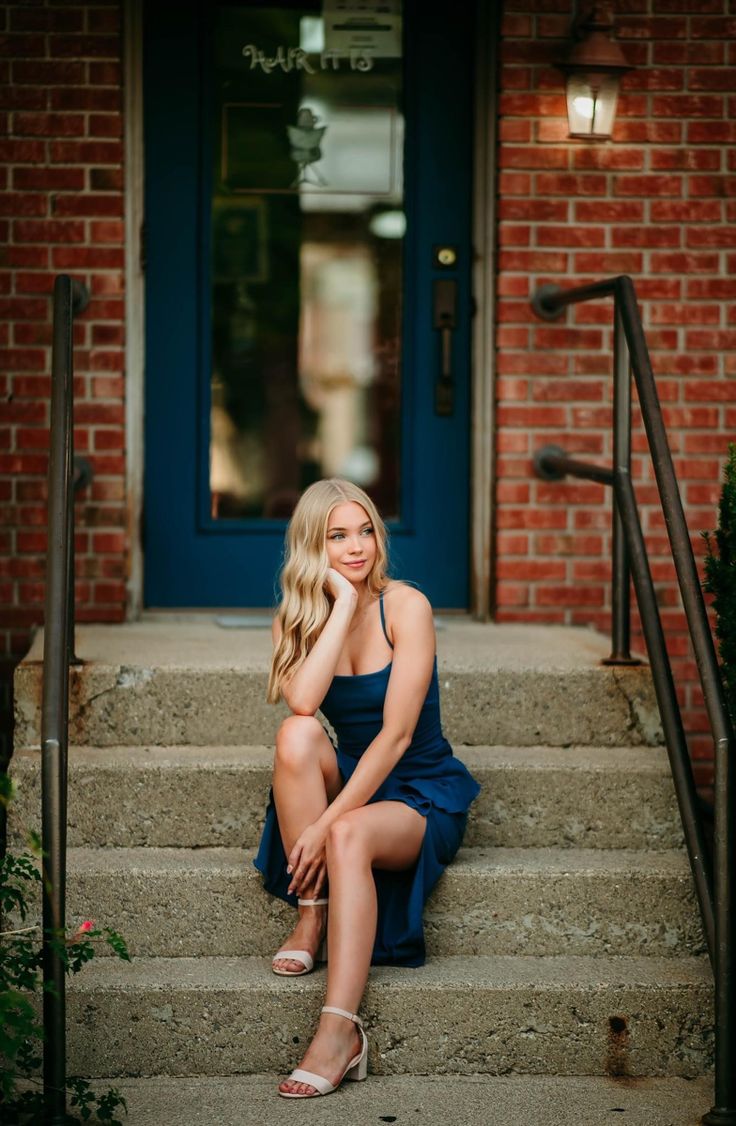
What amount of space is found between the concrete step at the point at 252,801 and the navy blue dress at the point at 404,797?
0.63ft

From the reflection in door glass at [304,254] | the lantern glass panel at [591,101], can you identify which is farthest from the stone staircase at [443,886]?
the lantern glass panel at [591,101]

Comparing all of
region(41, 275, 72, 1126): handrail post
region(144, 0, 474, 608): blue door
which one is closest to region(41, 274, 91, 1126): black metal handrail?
region(41, 275, 72, 1126): handrail post

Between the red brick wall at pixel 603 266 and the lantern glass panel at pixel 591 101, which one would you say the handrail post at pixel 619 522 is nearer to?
the red brick wall at pixel 603 266

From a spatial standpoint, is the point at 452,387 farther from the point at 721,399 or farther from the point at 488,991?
the point at 488,991

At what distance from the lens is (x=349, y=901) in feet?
10.2

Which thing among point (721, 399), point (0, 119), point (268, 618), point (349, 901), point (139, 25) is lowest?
point (349, 901)

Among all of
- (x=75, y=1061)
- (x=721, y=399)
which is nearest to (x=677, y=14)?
(x=721, y=399)

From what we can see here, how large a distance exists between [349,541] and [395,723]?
461mm

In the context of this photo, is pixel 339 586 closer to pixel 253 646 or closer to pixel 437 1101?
pixel 253 646

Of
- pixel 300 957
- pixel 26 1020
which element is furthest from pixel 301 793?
pixel 26 1020

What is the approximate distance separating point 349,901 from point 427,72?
3090 mm

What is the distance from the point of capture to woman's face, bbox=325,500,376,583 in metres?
3.44

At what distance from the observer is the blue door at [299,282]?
4914 mm

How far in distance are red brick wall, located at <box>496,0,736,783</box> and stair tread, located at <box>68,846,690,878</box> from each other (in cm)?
132
